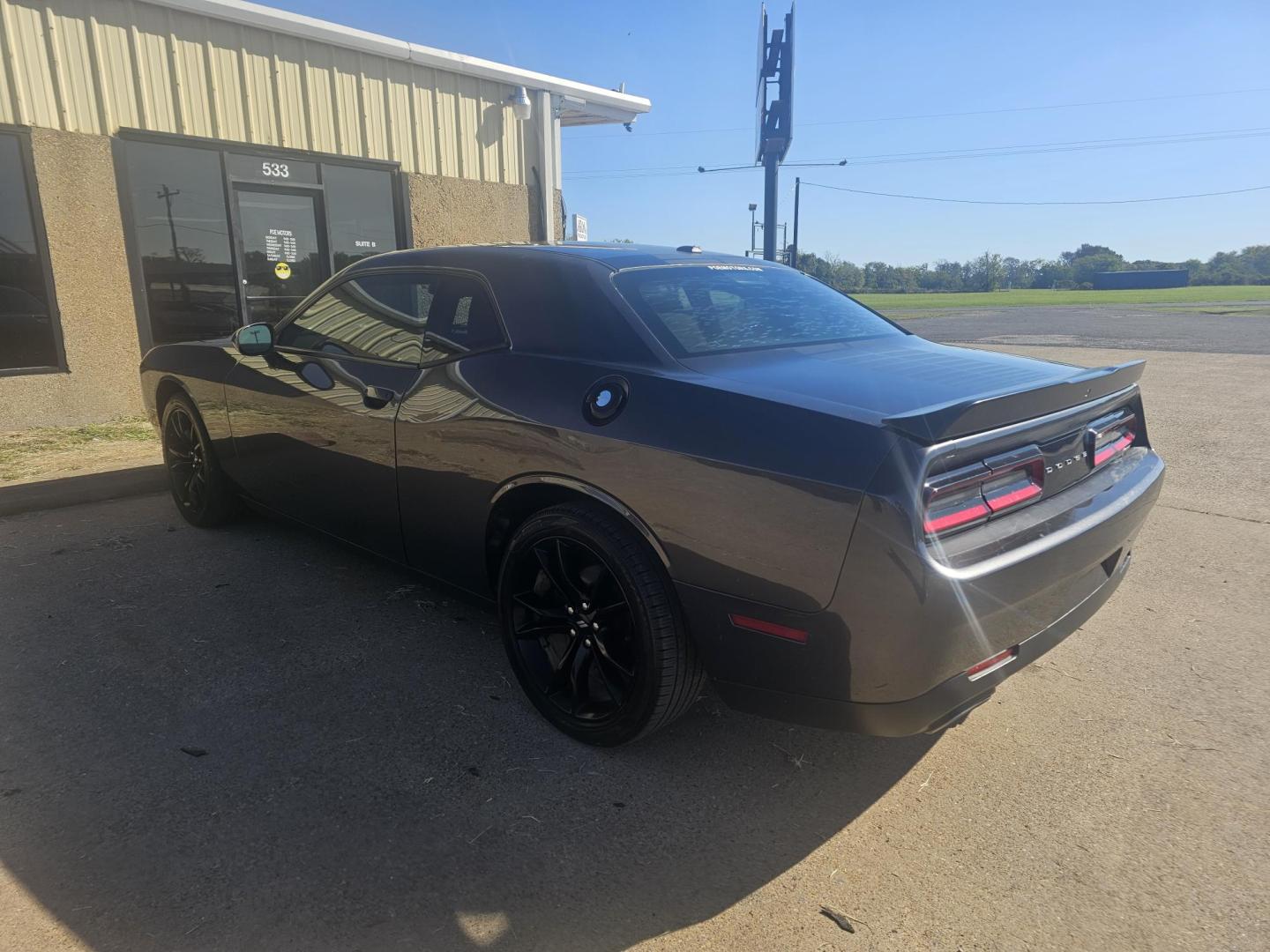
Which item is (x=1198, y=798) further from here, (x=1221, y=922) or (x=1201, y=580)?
(x=1201, y=580)

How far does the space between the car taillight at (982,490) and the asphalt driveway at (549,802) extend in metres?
0.93

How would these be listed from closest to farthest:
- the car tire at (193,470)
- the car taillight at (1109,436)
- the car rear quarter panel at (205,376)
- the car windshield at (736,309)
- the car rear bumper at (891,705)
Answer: the car rear bumper at (891,705)
the car taillight at (1109,436)
the car windshield at (736,309)
the car rear quarter panel at (205,376)
the car tire at (193,470)

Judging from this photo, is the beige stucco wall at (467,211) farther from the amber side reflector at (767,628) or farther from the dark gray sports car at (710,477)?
the amber side reflector at (767,628)

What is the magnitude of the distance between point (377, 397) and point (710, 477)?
168 cm

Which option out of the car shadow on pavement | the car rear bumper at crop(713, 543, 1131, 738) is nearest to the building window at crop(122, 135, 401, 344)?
the car shadow on pavement

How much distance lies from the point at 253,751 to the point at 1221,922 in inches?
108

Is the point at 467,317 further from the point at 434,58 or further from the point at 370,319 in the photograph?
the point at 434,58

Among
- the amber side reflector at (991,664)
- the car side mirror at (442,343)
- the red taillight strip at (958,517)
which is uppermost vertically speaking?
the car side mirror at (442,343)

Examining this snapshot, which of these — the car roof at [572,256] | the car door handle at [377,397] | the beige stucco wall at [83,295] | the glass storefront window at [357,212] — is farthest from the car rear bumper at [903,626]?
the glass storefront window at [357,212]

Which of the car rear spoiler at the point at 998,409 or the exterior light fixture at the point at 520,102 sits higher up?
the exterior light fixture at the point at 520,102

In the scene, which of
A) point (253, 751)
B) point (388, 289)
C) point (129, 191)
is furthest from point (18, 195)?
point (253, 751)

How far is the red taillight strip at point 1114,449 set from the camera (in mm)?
2725

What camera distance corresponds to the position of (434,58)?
948 cm

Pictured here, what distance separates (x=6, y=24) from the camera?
6781 millimetres
